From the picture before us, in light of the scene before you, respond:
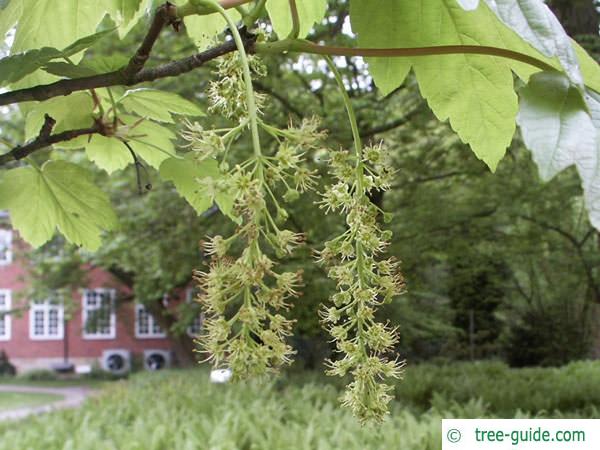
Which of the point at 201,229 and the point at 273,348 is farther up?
the point at 201,229

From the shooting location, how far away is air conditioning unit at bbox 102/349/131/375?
85.2ft

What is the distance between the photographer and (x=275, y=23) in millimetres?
1079

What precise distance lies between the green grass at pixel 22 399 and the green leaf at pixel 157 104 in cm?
1765

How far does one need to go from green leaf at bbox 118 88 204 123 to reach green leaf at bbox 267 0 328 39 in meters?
0.19

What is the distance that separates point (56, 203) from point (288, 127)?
630 mm

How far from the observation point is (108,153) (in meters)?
1.30

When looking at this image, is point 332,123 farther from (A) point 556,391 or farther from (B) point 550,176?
(B) point 550,176

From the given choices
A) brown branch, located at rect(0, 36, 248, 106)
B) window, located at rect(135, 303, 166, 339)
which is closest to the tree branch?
brown branch, located at rect(0, 36, 248, 106)

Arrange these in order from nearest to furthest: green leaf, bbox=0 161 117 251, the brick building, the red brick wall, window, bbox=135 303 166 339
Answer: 1. green leaf, bbox=0 161 117 251
2. the red brick wall
3. the brick building
4. window, bbox=135 303 166 339

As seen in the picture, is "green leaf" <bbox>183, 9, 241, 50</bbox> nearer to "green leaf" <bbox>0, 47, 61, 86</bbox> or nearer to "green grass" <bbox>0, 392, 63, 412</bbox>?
"green leaf" <bbox>0, 47, 61, 86</bbox>

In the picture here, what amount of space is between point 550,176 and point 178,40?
26.1 feet

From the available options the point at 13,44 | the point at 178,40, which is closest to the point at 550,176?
the point at 13,44

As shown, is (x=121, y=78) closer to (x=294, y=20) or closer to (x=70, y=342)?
(x=294, y=20)

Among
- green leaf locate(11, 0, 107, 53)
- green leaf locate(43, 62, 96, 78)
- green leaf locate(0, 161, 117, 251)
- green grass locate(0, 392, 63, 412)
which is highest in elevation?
green leaf locate(11, 0, 107, 53)
